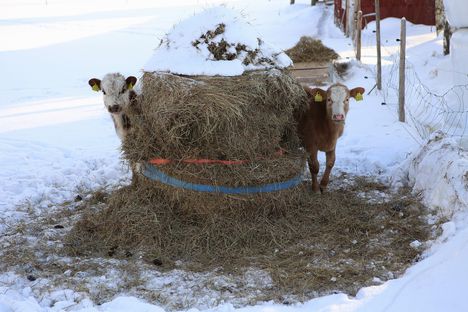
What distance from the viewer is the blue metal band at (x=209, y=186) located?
5539mm

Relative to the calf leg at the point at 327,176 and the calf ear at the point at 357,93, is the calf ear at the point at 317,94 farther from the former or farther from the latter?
the calf leg at the point at 327,176

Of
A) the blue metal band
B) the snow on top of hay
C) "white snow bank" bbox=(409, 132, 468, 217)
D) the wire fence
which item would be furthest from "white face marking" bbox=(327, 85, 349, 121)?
the wire fence

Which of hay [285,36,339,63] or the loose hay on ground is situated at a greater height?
hay [285,36,339,63]

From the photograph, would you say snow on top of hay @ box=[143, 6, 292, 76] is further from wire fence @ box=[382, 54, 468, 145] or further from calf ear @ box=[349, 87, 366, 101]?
wire fence @ box=[382, 54, 468, 145]

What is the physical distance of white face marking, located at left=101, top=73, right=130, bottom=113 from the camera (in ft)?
21.6

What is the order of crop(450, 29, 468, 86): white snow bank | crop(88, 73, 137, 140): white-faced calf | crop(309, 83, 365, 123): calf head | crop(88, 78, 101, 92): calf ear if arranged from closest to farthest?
crop(309, 83, 365, 123): calf head → crop(88, 73, 137, 140): white-faced calf → crop(88, 78, 101, 92): calf ear → crop(450, 29, 468, 86): white snow bank

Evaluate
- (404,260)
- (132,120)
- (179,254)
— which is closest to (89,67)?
(132,120)

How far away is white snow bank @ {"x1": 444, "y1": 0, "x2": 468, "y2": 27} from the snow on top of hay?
293 centimetres

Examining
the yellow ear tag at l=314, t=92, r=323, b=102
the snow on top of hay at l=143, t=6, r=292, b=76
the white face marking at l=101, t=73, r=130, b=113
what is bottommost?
the yellow ear tag at l=314, t=92, r=323, b=102

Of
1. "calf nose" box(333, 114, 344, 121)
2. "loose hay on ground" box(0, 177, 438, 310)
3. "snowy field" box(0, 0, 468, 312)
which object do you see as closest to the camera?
"snowy field" box(0, 0, 468, 312)

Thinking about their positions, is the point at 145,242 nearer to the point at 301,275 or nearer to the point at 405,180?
the point at 301,275

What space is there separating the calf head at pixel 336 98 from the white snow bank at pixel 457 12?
2.22 metres

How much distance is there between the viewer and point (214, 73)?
5691 mm

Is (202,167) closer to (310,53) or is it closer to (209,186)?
(209,186)
